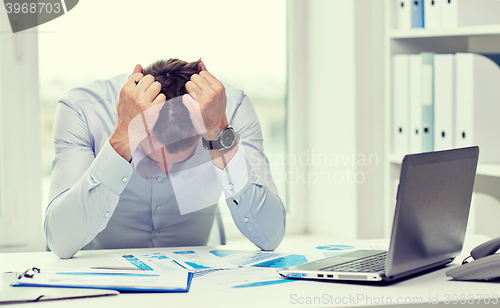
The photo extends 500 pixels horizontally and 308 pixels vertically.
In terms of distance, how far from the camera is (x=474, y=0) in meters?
1.60

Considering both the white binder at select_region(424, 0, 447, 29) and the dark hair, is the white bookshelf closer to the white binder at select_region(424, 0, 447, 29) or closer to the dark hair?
the white binder at select_region(424, 0, 447, 29)

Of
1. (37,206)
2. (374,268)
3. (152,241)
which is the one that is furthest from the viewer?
(37,206)

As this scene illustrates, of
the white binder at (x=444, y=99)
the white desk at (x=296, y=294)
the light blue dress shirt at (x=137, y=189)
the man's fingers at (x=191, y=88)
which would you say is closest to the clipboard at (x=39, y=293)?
the white desk at (x=296, y=294)

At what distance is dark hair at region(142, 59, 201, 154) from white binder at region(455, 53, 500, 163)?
0.88 meters

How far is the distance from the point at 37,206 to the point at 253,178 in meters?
1.15

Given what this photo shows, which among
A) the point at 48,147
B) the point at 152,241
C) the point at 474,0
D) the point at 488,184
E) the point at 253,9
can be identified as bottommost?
the point at 152,241

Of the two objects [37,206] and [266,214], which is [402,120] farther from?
[37,206]

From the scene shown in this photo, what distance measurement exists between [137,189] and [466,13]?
122cm

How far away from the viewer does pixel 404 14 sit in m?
1.75

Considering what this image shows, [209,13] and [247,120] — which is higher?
[209,13]

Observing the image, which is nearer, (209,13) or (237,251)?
(237,251)

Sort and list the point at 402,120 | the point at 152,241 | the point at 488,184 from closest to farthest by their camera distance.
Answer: the point at 152,241 < the point at 488,184 < the point at 402,120

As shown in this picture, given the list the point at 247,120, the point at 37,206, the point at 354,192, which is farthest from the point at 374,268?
the point at 37,206

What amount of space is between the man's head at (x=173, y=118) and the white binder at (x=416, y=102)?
33.3 inches
